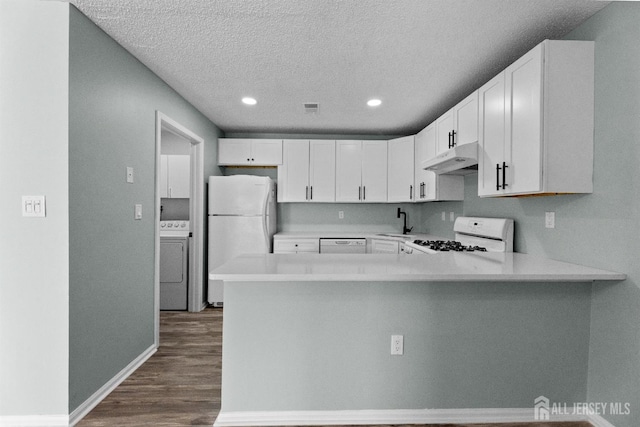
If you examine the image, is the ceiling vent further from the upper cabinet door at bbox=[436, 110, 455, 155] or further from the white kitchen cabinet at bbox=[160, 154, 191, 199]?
the white kitchen cabinet at bbox=[160, 154, 191, 199]

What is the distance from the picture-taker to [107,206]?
2.28 meters

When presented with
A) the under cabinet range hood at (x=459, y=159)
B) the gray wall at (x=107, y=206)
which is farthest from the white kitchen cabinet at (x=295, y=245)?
the under cabinet range hood at (x=459, y=159)

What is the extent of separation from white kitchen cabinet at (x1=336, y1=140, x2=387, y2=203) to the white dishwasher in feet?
2.07

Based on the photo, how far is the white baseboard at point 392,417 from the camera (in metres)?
1.94

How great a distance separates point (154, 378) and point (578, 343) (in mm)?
2788

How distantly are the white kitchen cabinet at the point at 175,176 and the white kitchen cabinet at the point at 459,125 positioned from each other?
3.36 meters

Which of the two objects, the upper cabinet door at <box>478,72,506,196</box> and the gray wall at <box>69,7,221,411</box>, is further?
the upper cabinet door at <box>478,72,506,196</box>

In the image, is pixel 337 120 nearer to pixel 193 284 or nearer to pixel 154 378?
pixel 193 284

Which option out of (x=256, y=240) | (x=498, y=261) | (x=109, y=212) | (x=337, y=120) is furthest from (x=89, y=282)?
(x=337, y=120)

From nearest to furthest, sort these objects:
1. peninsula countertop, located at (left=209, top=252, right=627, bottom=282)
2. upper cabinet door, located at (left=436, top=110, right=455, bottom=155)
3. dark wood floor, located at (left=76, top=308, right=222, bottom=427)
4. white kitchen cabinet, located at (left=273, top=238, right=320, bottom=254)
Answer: peninsula countertop, located at (left=209, top=252, right=627, bottom=282), dark wood floor, located at (left=76, top=308, right=222, bottom=427), upper cabinet door, located at (left=436, top=110, right=455, bottom=155), white kitchen cabinet, located at (left=273, top=238, right=320, bottom=254)
